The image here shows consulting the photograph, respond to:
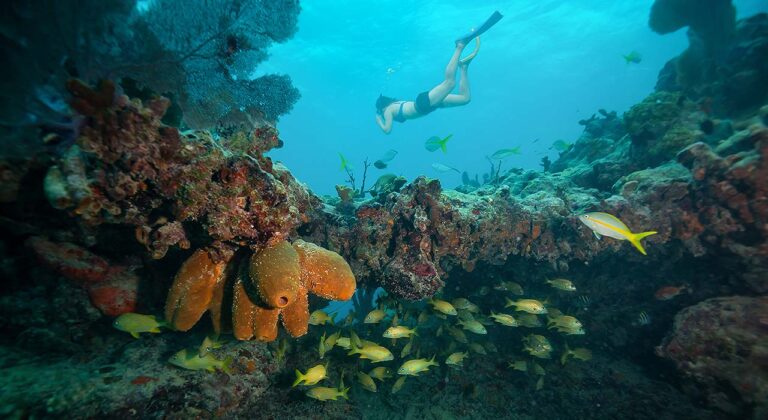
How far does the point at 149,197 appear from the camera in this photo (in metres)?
3.13

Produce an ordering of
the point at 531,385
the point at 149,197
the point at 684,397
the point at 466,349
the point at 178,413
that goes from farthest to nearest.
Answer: the point at 466,349, the point at 531,385, the point at 684,397, the point at 178,413, the point at 149,197

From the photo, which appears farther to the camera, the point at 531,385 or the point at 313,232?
the point at 531,385

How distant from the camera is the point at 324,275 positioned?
11.1 ft

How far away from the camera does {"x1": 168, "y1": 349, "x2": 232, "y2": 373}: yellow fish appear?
3969 millimetres

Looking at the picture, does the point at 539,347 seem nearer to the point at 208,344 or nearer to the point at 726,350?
the point at 726,350

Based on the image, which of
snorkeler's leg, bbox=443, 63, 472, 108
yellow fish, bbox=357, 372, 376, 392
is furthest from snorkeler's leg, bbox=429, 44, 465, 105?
yellow fish, bbox=357, 372, 376, 392

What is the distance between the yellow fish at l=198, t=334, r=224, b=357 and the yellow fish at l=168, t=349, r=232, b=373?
7 centimetres

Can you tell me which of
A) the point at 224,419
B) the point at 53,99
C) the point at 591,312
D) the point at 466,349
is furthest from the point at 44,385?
the point at 591,312

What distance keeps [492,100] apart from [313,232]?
92.0 metres

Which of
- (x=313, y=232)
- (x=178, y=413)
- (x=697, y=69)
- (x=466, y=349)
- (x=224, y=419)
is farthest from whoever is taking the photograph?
(x=697, y=69)

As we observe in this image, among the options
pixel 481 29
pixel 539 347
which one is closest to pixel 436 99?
pixel 481 29

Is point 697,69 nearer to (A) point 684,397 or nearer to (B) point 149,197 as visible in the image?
(A) point 684,397

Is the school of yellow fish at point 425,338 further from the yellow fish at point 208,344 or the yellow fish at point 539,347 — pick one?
the yellow fish at point 208,344

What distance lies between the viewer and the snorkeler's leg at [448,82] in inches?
677
